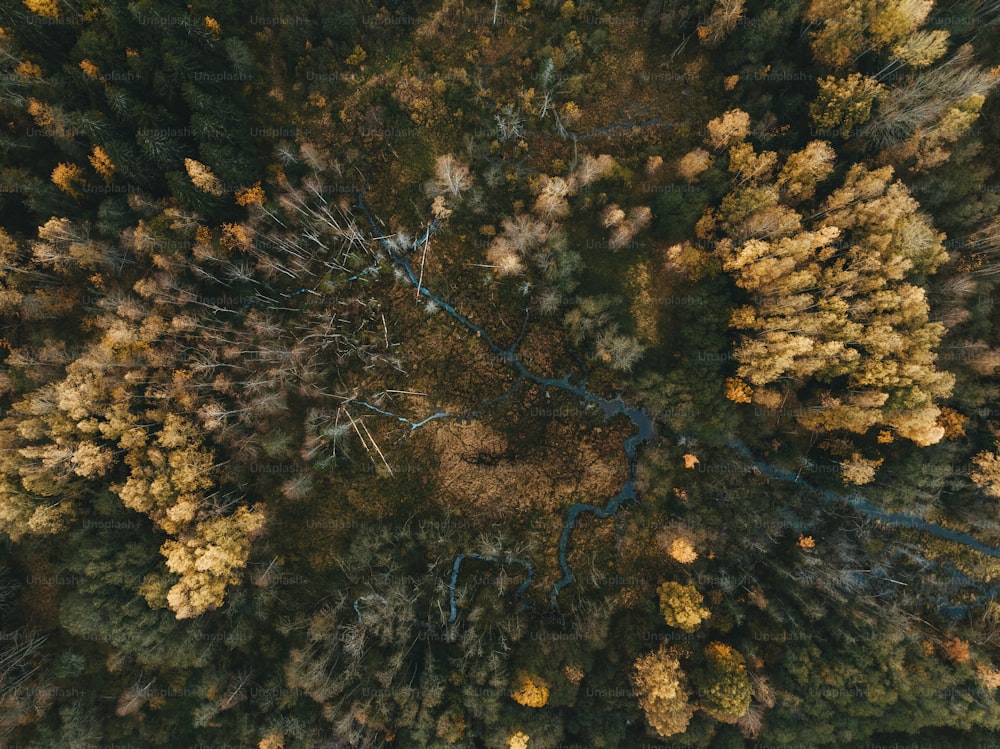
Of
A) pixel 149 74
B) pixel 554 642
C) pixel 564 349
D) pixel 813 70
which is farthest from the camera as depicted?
pixel 564 349

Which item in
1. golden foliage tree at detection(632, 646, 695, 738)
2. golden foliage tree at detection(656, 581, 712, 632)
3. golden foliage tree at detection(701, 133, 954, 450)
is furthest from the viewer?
golden foliage tree at detection(656, 581, 712, 632)

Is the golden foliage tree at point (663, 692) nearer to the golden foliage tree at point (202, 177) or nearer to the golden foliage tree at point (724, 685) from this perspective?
the golden foliage tree at point (724, 685)

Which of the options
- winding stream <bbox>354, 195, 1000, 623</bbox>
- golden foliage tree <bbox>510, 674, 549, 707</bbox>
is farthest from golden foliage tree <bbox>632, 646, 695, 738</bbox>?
winding stream <bbox>354, 195, 1000, 623</bbox>

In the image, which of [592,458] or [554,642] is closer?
[554,642]

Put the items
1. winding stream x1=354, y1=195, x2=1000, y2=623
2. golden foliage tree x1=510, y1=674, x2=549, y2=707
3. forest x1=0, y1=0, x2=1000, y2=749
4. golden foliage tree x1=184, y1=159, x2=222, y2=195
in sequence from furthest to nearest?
winding stream x1=354, y1=195, x2=1000, y2=623 < golden foliage tree x1=510, y1=674, x2=549, y2=707 < forest x1=0, y1=0, x2=1000, y2=749 < golden foliage tree x1=184, y1=159, x2=222, y2=195

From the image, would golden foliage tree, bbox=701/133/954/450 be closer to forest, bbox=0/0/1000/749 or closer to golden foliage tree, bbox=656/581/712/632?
forest, bbox=0/0/1000/749

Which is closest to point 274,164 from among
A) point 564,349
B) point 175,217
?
point 175,217

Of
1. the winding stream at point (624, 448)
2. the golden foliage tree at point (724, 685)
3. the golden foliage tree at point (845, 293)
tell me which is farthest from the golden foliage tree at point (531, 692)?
the golden foliage tree at point (845, 293)

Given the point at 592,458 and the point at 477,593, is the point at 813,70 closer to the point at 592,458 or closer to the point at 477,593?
the point at 592,458
